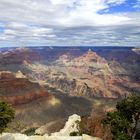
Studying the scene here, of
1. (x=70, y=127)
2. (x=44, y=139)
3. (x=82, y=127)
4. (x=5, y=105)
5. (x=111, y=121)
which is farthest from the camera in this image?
(x=70, y=127)

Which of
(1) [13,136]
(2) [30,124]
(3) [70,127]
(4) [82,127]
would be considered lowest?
(2) [30,124]

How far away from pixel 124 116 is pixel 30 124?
131 meters

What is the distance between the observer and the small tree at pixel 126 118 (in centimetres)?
6850

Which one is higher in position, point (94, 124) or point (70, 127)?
point (94, 124)

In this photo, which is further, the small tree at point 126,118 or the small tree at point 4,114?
the small tree at point 4,114

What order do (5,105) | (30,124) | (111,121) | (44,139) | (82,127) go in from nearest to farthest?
(44,139) → (111,121) → (5,105) → (82,127) → (30,124)

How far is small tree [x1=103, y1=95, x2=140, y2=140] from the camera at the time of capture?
225 ft

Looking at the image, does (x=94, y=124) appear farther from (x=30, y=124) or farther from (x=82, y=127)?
(x=30, y=124)

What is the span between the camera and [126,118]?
71062 millimetres

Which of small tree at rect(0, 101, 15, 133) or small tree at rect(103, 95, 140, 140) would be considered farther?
small tree at rect(0, 101, 15, 133)

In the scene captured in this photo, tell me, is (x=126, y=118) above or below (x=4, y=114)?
below

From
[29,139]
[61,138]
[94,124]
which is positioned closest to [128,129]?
[94,124]

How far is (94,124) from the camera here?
78.2m

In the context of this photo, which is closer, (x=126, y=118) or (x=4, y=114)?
(x=126, y=118)
